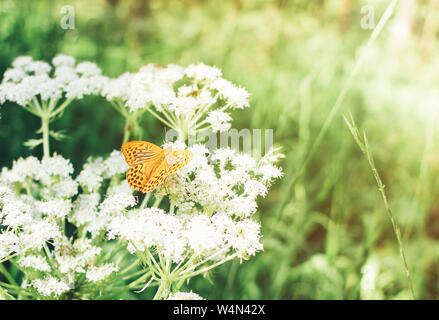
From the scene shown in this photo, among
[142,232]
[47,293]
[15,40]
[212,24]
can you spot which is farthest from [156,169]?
[212,24]

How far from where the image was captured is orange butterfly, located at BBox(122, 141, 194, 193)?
3.77ft

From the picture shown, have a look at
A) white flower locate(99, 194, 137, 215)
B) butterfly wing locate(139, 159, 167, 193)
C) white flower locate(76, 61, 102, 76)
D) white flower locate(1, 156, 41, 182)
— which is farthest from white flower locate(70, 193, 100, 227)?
white flower locate(76, 61, 102, 76)

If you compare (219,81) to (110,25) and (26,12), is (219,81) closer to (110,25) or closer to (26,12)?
(26,12)

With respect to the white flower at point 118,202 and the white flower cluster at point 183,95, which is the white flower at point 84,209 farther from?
the white flower cluster at point 183,95

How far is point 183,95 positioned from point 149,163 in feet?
1.27

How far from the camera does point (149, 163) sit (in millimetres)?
1247

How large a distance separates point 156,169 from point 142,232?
210 millimetres

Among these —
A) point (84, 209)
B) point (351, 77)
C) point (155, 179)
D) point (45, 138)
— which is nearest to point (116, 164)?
point (84, 209)

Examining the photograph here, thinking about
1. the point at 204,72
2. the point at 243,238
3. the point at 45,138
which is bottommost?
the point at 243,238

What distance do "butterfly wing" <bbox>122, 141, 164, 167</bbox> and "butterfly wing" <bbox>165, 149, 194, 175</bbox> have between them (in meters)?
0.07

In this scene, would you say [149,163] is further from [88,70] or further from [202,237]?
[88,70]

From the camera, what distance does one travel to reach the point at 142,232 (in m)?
1.16

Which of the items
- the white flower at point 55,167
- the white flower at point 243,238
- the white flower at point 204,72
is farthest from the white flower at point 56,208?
the white flower at point 204,72

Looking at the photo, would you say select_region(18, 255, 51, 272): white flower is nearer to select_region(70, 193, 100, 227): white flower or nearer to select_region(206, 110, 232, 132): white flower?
select_region(70, 193, 100, 227): white flower
